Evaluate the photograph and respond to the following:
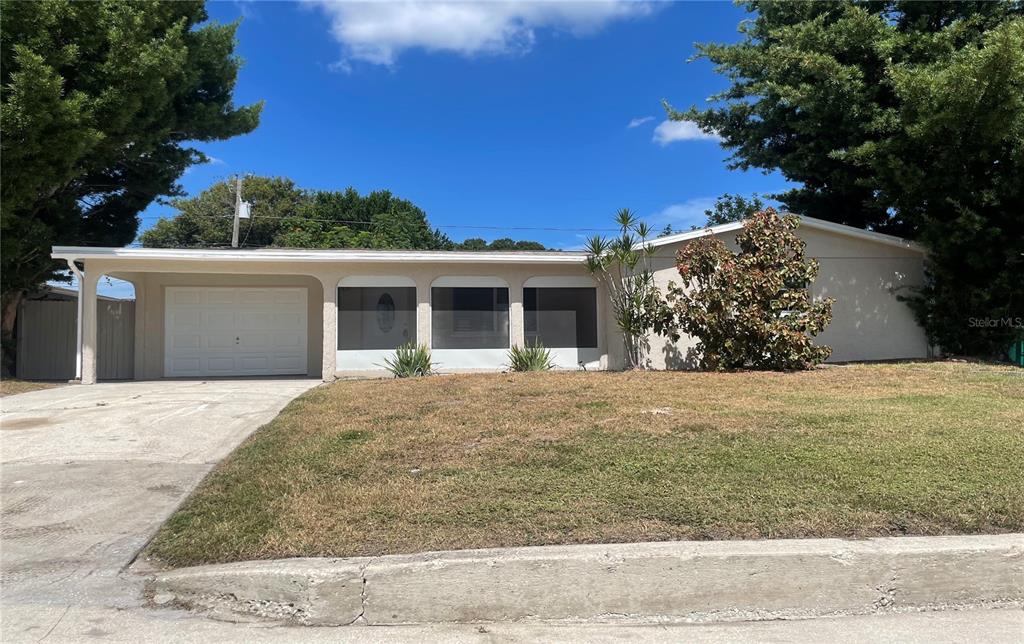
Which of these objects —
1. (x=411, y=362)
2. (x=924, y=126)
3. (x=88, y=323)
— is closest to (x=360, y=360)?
(x=411, y=362)

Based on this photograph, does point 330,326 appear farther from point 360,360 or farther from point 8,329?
point 8,329

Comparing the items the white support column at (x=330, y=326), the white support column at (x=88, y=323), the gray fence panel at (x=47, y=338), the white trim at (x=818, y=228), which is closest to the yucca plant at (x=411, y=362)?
the white support column at (x=330, y=326)

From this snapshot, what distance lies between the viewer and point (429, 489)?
189 inches

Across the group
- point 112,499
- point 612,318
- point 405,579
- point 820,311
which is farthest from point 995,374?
point 112,499

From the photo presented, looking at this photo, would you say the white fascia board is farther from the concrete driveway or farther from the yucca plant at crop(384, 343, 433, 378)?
the concrete driveway

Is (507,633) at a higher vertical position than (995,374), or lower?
lower

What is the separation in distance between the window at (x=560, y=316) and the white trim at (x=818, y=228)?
191 cm

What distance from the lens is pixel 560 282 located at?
14.5 metres

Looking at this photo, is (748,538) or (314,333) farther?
(314,333)

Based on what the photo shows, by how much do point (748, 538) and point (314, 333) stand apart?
1300 cm

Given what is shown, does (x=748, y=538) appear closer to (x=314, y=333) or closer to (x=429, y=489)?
(x=429, y=489)

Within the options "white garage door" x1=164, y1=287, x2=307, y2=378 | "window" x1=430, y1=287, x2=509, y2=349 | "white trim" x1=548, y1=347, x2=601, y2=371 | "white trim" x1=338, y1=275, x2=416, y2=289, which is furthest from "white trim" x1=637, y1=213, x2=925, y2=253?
"white garage door" x1=164, y1=287, x2=307, y2=378

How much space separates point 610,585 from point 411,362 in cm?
1009

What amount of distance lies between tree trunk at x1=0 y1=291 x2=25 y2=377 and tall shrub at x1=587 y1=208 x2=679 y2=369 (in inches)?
494
